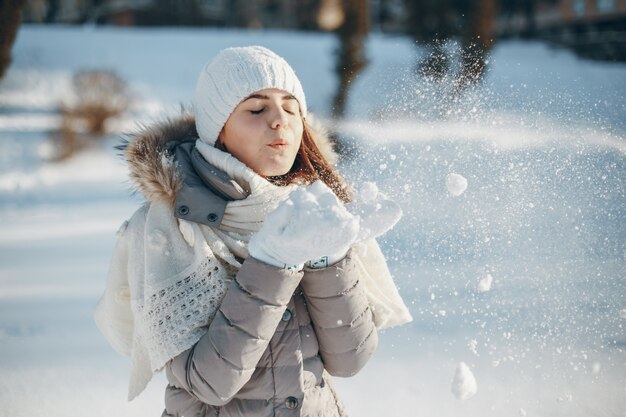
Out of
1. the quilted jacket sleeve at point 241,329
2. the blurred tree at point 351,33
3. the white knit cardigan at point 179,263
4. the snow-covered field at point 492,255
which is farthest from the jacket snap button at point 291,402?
the blurred tree at point 351,33

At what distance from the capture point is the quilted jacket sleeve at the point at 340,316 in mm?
1622

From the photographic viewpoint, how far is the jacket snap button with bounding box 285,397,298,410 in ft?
5.39

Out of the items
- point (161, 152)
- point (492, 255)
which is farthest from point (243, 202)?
point (492, 255)

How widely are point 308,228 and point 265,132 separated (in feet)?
1.39

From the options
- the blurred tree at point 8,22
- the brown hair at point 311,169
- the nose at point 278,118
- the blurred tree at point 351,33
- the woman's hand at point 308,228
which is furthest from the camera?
the blurred tree at point 351,33

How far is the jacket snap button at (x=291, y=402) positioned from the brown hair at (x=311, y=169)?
56cm

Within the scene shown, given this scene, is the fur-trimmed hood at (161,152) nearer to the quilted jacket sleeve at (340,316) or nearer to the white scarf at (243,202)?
the white scarf at (243,202)

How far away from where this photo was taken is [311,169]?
1898 mm

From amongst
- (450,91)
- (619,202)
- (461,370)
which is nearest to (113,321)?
(461,370)

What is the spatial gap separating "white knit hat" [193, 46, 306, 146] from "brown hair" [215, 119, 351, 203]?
0.07 metres

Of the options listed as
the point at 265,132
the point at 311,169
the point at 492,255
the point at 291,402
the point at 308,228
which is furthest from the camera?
the point at 492,255

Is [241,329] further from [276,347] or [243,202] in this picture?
[243,202]

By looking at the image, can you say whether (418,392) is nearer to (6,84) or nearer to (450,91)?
(450,91)

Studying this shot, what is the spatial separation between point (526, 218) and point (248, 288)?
5.13ft
